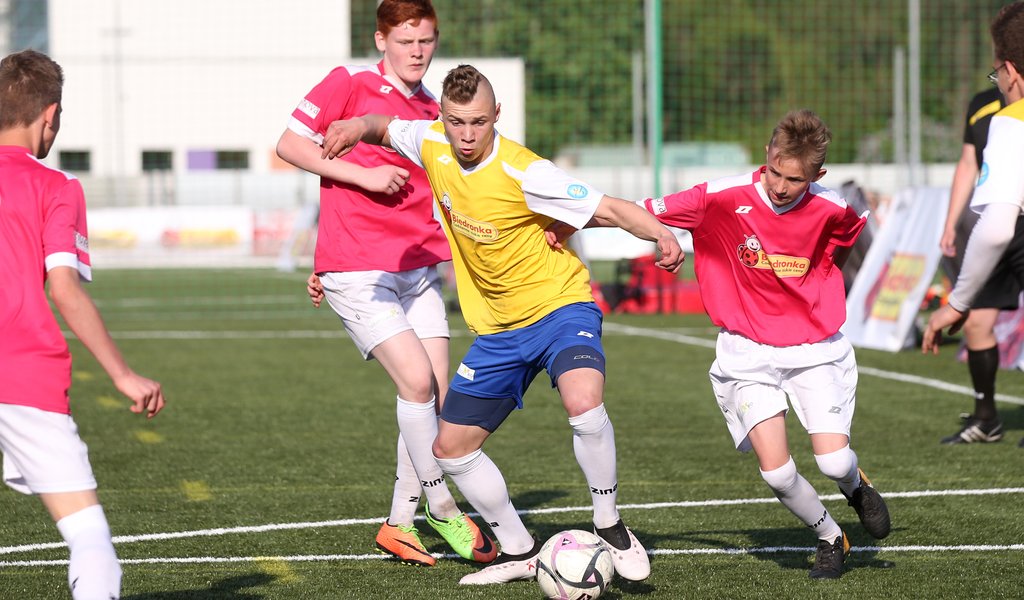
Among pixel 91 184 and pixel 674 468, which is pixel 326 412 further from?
pixel 91 184

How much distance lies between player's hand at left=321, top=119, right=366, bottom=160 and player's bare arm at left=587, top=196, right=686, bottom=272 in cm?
97

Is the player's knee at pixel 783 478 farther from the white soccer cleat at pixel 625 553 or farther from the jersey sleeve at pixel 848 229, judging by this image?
the jersey sleeve at pixel 848 229

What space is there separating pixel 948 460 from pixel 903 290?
20.1 ft

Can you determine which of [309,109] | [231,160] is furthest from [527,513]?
[231,160]

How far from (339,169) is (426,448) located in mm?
1173

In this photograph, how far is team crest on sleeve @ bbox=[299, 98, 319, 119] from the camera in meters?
5.71

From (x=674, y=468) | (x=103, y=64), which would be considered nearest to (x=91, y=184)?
(x=103, y=64)

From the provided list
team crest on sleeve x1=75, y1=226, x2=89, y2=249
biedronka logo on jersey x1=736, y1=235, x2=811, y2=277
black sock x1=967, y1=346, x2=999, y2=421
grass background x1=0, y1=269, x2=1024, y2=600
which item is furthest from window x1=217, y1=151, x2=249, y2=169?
team crest on sleeve x1=75, y1=226, x2=89, y2=249

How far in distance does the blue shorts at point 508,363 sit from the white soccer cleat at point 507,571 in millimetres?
518

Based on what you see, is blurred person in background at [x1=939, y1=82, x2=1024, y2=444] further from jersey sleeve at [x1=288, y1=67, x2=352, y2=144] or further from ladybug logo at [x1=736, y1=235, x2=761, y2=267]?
jersey sleeve at [x1=288, y1=67, x2=352, y2=144]

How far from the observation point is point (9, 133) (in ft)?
13.4

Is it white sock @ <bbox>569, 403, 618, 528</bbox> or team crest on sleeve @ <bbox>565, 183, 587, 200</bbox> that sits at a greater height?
team crest on sleeve @ <bbox>565, 183, 587, 200</bbox>

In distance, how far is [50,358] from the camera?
3.93 metres

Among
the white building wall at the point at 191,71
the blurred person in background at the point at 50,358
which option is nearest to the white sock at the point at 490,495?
the blurred person in background at the point at 50,358
